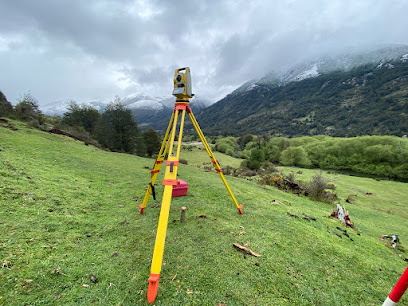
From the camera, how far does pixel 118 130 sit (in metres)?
29.4

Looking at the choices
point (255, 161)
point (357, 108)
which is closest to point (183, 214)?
point (255, 161)

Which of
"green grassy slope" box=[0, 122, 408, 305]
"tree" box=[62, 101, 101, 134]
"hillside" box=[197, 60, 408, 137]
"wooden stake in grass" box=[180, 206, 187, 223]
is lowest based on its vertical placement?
"green grassy slope" box=[0, 122, 408, 305]

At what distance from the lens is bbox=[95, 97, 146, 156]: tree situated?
92.5 ft

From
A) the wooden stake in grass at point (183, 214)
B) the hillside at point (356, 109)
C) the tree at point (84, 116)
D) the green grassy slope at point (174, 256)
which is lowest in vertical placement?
the green grassy slope at point (174, 256)

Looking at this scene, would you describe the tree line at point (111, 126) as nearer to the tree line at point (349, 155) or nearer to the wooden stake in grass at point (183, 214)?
the tree line at point (349, 155)

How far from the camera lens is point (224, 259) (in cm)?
387

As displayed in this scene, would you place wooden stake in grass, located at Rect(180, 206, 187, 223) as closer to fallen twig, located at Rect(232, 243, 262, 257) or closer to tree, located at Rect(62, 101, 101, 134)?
fallen twig, located at Rect(232, 243, 262, 257)

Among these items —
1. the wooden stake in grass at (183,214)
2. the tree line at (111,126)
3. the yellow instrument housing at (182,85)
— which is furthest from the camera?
the tree line at (111,126)

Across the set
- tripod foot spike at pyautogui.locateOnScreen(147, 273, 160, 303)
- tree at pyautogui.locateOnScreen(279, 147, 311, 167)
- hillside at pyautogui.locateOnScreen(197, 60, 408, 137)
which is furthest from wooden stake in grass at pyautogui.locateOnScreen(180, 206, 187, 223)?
hillside at pyautogui.locateOnScreen(197, 60, 408, 137)

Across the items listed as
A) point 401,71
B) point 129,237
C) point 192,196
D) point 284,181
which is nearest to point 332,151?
point 284,181

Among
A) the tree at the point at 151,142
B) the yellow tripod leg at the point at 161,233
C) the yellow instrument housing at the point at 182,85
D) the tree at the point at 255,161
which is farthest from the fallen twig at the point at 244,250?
the tree at the point at 151,142

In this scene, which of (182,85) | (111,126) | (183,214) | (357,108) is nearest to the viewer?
(182,85)

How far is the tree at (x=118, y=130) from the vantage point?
28188 mm

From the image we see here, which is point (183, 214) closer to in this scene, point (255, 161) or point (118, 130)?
point (118, 130)
